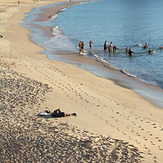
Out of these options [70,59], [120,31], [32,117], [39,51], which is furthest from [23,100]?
[120,31]

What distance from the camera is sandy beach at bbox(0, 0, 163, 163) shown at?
1252 centimetres

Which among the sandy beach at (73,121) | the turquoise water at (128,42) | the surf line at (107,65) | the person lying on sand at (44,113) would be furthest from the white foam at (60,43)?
the person lying on sand at (44,113)

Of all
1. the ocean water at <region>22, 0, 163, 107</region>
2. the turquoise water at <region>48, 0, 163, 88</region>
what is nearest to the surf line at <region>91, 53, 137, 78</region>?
the ocean water at <region>22, 0, 163, 107</region>

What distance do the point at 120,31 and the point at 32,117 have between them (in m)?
46.5

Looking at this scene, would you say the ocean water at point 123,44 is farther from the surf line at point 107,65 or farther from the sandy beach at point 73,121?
the sandy beach at point 73,121

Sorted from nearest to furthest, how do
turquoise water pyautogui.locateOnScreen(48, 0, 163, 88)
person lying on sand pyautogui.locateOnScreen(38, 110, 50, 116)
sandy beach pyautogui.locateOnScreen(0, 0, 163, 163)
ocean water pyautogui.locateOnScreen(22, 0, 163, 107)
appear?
sandy beach pyautogui.locateOnScreen(0, 0, 163, 163) → person lying on sand pyautogui.locateOnScreen(38, 110, 50, 116) → ocean water pyautogui.locateOnScreen(22, 0, 163, 107) → turquoise water pyautogui.locateOnScreen(48, 0, 163, 88)

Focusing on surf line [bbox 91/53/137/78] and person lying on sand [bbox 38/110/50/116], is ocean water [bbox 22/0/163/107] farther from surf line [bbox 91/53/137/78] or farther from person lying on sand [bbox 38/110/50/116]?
person lying on sand [bbox 38/110/50/116]

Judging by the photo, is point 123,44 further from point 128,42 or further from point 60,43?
point 60,43

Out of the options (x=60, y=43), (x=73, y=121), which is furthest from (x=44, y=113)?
(x=60, y=43)

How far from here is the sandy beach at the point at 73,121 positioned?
12516mm

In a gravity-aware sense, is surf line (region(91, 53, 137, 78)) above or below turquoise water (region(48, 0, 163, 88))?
above

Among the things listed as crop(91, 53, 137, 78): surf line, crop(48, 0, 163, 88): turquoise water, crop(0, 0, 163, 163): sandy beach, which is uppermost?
crop(0, 0, 163, 163): sandy beach

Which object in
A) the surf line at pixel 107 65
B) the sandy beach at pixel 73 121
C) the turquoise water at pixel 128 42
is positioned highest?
the sandy beach at pixel 73 121

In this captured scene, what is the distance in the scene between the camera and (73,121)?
15.9 meters
